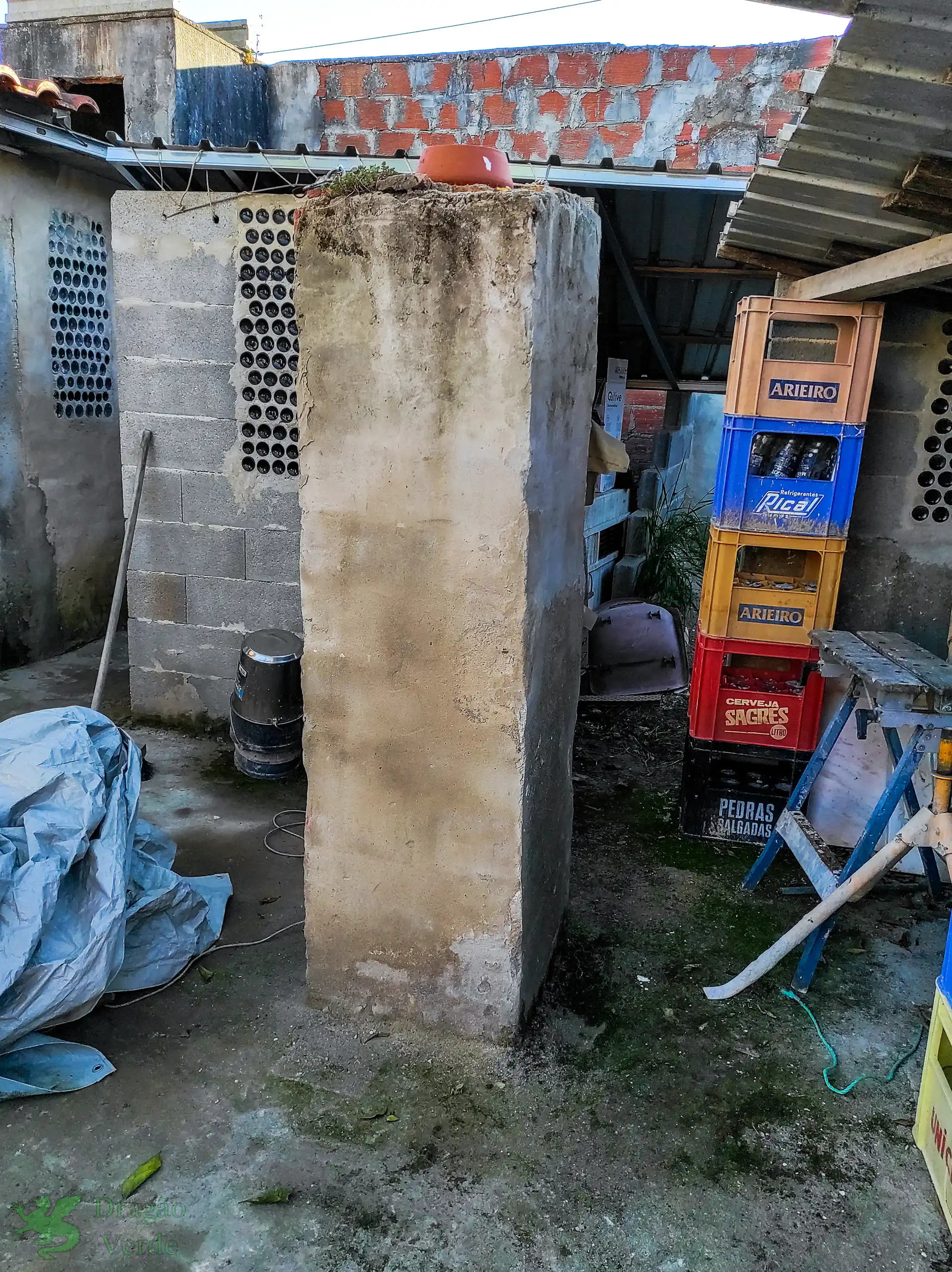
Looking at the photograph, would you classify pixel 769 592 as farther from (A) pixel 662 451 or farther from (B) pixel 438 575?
(A) pixel 662 451

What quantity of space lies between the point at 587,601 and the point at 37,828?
4.78 m

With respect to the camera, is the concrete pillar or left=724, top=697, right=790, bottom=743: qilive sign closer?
the concrete pillar

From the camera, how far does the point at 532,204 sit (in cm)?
260

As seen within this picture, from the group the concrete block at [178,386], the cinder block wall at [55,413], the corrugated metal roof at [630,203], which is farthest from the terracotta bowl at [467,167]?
the cinder block wall at [55,413]

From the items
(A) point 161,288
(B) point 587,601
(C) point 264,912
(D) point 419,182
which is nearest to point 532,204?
(D) point 419,182

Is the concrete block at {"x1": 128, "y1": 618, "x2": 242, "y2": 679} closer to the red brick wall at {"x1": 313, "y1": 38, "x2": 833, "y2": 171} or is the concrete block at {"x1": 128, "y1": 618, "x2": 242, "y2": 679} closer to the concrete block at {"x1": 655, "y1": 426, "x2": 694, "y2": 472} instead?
the red brick wall at {"x1": 313, "y1": 38, "x2": 833, "y2": 171}

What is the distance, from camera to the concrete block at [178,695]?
5.87 meters

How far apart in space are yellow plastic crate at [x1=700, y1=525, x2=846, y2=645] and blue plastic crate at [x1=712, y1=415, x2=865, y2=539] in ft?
0.18

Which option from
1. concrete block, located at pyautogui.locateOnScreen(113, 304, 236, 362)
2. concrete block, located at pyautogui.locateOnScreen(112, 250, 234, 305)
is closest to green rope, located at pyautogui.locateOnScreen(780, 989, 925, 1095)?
concrete block, located at pyautogui.locateOnScreen(113, 304, 236, 362)

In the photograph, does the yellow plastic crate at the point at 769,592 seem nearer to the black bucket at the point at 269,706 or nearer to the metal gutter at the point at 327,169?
the metal gutter at the point at 327,169

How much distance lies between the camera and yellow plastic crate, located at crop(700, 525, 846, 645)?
428 centimetres

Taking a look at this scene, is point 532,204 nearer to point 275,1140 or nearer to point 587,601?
point 275,1140

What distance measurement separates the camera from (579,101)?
865cm

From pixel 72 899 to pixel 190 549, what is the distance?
2.93m
